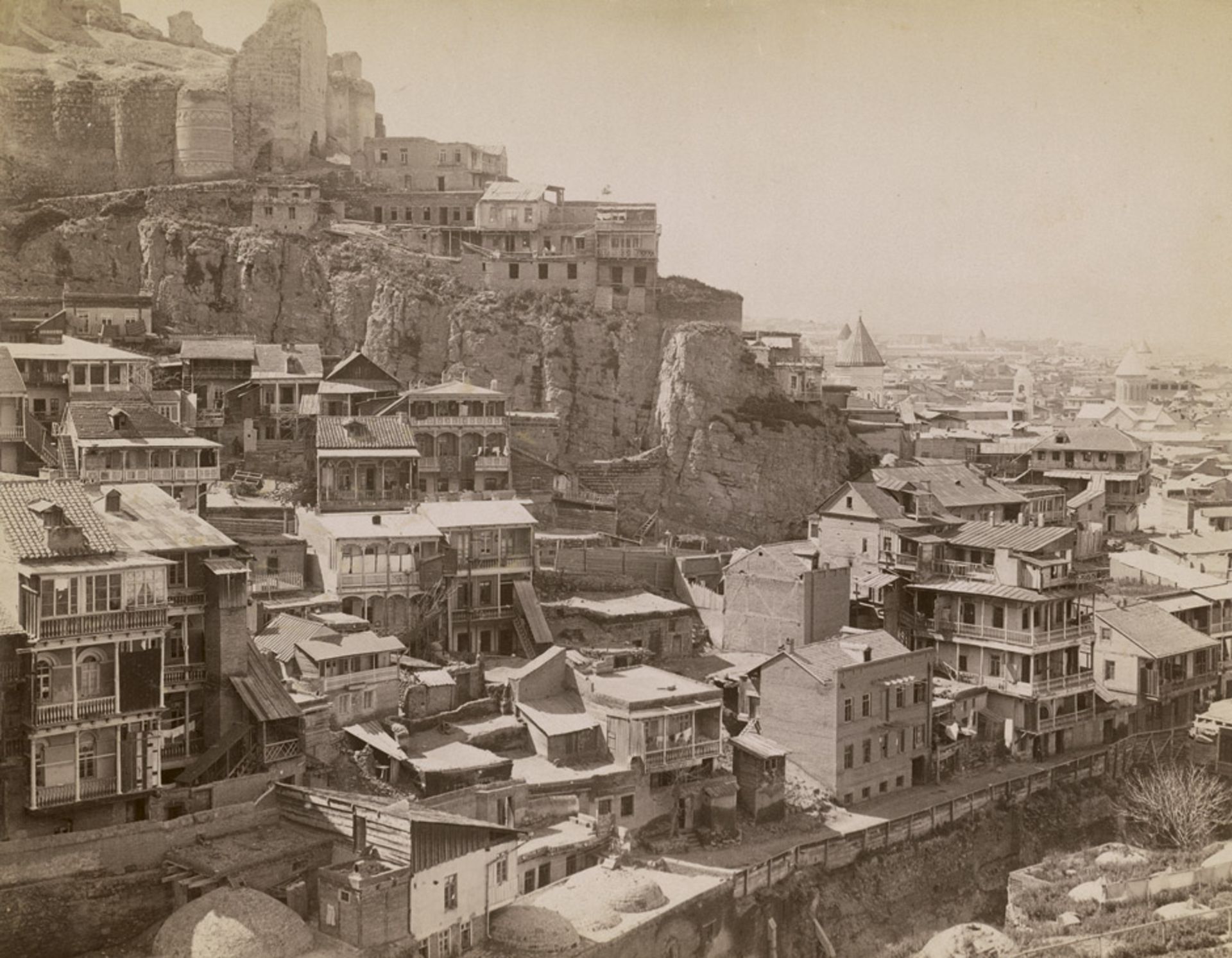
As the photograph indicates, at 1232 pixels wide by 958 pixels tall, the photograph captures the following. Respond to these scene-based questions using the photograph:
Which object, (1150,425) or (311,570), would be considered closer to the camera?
(311,570)

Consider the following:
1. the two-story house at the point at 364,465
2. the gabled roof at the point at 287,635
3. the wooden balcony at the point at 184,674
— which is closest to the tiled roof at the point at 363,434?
the two-story house at the point at 364,465

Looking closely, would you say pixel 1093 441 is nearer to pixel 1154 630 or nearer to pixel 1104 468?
pixel 1104 468

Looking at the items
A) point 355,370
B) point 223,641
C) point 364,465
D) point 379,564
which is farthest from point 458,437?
point 223,641

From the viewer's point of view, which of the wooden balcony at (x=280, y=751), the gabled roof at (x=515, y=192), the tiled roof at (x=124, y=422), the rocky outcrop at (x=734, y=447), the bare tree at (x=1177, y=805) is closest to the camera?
the wooden balcony at (x=280, y=751)

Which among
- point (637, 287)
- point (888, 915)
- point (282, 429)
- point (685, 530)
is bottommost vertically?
point (888, 915)

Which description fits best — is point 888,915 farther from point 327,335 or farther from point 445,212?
point 445,212

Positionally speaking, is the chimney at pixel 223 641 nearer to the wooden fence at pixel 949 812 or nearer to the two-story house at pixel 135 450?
the two-story house at pixel 135 450

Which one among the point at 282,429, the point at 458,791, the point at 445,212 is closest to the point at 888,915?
the point at 458,791
